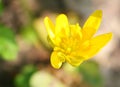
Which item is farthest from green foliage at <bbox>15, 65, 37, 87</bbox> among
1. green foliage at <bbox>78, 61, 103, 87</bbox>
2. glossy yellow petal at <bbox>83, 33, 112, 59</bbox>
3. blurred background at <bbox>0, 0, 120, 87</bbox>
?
glossy yellow petal at <bbox>83, 33, 112, 59</bbox>

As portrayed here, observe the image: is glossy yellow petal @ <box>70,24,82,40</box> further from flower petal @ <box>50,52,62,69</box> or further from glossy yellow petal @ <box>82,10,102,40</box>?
flower petal @ <box>50,52,62,69</box>

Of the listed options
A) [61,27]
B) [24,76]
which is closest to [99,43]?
[61,27]

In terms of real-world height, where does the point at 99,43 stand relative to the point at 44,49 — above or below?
above

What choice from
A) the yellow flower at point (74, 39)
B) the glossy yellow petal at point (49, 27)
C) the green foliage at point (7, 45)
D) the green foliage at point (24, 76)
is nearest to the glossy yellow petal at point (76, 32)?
the yellow flower at point (74, 39)

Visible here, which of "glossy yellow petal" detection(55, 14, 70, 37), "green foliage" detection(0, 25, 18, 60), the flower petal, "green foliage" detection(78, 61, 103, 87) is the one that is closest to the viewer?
the flower petal

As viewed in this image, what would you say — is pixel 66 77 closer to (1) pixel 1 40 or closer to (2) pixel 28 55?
(2) pixel 28 55

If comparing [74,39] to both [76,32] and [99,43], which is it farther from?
[99,43]
